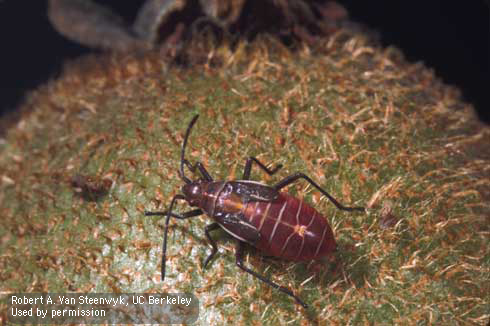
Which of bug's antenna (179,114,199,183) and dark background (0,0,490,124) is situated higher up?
dark background (0,0,490,124)

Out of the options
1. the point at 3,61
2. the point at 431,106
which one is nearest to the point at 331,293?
the point at 431,106

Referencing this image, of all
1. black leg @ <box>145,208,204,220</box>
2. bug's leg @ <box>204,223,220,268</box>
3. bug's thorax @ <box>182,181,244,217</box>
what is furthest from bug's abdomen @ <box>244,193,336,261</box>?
black leg @ <box>145,208,204,220</box>

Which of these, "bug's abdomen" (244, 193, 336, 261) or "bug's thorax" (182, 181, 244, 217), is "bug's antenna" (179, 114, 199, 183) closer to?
"bug's thorax" (182, 181, 244, 217)

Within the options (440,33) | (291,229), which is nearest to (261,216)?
(291,229)

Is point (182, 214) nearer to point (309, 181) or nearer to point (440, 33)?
point (309, 181)

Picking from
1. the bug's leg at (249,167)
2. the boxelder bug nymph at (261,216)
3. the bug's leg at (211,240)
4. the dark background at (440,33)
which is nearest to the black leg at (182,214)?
the boxelder bug nymph at (261,216)

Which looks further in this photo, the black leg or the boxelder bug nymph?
the black leg

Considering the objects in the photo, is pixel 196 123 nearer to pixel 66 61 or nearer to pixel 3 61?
pixel 66 61

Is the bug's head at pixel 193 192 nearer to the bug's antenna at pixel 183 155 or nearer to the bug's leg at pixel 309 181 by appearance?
the bug's antenna at pixel 183 155

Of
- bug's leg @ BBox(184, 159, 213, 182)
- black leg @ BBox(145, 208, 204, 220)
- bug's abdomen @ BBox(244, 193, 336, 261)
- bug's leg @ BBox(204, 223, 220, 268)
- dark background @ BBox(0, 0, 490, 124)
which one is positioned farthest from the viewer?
dark background @ BBox(0, 0, 490, 124)
